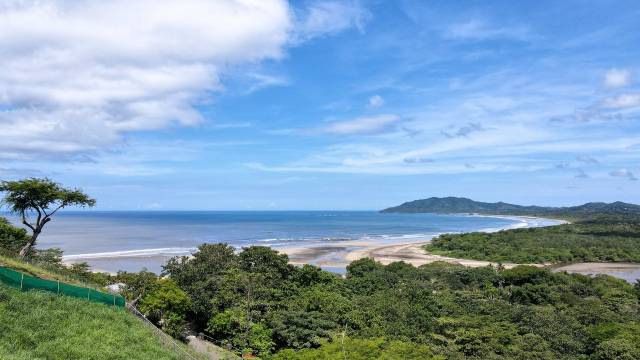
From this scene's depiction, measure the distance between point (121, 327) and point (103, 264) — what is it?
55.6 metres

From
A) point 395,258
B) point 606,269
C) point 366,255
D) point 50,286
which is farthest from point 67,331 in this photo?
point 606,269

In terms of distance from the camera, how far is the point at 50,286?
64.2 ft

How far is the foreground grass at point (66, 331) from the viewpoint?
1534cm

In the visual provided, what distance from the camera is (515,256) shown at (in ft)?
301

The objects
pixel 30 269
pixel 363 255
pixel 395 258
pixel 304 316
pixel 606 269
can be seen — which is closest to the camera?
pixel 30 269

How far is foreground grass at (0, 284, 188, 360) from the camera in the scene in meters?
15.3

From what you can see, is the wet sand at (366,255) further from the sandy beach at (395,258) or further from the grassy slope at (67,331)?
the grassy slope at (67,331)

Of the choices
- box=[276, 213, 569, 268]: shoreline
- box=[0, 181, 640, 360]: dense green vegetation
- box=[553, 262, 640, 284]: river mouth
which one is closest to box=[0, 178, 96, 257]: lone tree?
box=[0, 181, 640, 360]: dense green vegetation

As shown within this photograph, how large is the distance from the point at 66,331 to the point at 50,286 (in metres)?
3.28

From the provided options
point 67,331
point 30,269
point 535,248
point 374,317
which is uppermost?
point 30,269

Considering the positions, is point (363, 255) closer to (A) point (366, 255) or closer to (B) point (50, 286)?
(A) point (366, 255)

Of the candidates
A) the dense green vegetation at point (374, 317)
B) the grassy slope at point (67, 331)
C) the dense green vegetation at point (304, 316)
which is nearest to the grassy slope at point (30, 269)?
the dense green vegetation at point (304, 316)

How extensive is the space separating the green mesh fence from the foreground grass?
1.51 ft

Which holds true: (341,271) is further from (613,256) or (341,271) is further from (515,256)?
(613,256)
